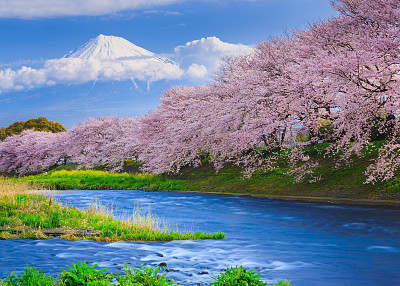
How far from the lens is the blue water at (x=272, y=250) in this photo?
9820 mm

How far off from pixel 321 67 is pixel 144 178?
24874 millimetres

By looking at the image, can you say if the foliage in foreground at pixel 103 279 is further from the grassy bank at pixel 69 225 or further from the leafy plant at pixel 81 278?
the grassy bank at pixel 69 225

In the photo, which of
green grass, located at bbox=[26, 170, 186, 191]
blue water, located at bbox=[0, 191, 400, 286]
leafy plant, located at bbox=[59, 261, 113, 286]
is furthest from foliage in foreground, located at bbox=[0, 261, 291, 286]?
green grass, located at bbox=[26, 170, 186, 191]

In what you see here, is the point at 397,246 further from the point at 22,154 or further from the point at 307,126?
the point at 22,154

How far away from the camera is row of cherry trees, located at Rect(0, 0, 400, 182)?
19859 mm

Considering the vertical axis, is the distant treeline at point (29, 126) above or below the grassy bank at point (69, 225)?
above

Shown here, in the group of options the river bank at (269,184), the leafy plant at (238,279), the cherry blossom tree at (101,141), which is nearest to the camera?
the leafy plant at (238,279)

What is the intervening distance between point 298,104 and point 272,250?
1362 centimetres

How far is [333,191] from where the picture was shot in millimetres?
23250

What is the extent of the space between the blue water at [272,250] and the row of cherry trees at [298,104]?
4.67 m

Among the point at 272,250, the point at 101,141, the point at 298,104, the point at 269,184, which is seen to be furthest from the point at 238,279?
the point at 101,141

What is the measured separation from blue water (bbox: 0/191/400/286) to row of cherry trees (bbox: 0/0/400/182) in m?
4.67

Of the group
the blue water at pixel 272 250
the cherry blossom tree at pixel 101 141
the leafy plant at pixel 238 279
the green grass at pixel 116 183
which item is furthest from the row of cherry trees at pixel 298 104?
the leafy plant at pixel 238 279

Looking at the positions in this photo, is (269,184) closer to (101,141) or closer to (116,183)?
(116,183)
